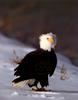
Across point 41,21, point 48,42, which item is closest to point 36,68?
point 48,42

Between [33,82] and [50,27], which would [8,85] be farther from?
[50,27]

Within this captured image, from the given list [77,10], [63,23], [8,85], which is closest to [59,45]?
[63,23]

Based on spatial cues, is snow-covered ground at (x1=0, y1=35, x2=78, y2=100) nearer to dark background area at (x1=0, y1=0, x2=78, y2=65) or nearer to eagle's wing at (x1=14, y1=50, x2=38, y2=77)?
eagle's wing at (x1=14, y1=50, x2=38, y2=77)

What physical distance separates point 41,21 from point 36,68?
22.8 ft

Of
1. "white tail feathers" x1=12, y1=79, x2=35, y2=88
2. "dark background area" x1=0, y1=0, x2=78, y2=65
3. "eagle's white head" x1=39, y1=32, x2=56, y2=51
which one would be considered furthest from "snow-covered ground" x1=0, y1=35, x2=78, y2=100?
"dark background area" x1=0, y1=0, x2=78, y2=65

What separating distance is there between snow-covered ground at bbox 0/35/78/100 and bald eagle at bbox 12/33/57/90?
0.12 m

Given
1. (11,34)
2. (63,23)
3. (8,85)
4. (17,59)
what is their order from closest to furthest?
(8,85), (17,59), (11,34), (63,23)

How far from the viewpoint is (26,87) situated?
8812mm

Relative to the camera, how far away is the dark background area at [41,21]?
13.5 m

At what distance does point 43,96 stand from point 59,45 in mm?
4992

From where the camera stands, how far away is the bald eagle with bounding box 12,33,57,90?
8.56 meters

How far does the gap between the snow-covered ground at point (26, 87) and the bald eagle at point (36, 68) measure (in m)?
0.12

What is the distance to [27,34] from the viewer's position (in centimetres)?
1416

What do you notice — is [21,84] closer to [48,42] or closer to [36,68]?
[36,68]
